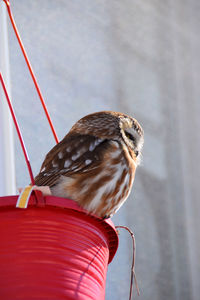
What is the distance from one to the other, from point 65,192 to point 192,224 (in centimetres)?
136

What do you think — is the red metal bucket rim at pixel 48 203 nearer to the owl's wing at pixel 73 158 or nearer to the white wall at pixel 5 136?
the owl's wing at pixel 73 158

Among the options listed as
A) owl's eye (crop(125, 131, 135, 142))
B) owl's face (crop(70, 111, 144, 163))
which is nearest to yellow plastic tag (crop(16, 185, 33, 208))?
owl's face (crop(70, 111, 144, 163))

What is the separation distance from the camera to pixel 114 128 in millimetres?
1612

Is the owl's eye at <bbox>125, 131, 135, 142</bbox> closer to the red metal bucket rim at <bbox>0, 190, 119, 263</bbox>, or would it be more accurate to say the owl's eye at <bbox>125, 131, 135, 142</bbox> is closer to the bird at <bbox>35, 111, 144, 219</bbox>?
the bird at <bbox>35, 111, 144, 219</bbox>

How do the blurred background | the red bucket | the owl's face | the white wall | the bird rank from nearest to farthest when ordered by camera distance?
the red bucket → the bird → the owl's face → the white wall → the blurred background

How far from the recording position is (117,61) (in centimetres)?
258

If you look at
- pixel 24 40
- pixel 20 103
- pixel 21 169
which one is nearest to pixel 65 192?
pixel 21 169

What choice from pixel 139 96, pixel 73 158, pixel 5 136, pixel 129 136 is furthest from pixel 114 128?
pixel 139 96

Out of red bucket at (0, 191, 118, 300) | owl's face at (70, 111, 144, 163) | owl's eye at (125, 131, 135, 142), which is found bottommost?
red bucket at (0, 191, 118, 300)

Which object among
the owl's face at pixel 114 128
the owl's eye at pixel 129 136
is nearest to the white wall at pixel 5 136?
the owl's face at pixel 114 128

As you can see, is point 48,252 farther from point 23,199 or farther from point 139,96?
point 139,96

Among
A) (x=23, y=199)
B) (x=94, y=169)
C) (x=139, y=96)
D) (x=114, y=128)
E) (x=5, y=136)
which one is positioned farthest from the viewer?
(x=139, y=96)

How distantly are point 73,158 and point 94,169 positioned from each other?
0.24 ft

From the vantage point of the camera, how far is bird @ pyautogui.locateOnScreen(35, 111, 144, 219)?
1.36 m
